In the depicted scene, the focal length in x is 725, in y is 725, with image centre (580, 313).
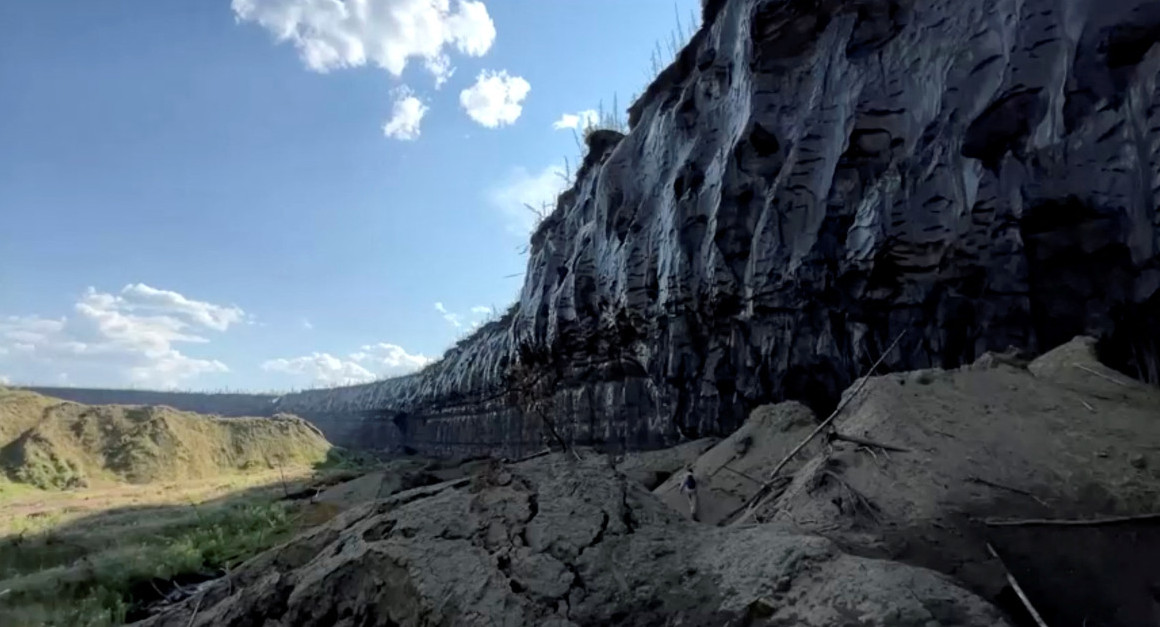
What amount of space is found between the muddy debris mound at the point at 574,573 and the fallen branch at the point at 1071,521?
48.7 inches

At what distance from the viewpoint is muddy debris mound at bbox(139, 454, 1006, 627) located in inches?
111

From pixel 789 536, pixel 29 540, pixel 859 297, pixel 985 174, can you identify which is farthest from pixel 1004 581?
pixel 29 540

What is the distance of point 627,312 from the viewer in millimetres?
16391

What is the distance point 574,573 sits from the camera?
133 inches

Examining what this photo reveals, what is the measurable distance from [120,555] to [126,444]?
86.3ft

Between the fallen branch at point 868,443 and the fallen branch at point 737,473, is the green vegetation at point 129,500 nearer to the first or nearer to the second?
the fallen branch at point 737,473

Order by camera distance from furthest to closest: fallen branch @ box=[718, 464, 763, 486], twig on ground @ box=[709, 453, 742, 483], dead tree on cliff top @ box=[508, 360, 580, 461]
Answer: dead tree on cliff top @ box=[508, 360, 580, 461], twig on ground @ box=[709, 453, 742, 483], fallen branch @ box=[718, 464, 763, 486]

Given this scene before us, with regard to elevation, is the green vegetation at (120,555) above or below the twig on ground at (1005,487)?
below

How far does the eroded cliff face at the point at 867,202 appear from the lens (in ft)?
20.6

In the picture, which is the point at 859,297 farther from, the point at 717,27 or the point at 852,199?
the point at 717,27

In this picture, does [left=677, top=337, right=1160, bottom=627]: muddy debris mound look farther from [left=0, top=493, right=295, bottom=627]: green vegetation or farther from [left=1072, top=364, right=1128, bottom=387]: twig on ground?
[left=0, top=493, right=295, bottom=627]: green vegetation

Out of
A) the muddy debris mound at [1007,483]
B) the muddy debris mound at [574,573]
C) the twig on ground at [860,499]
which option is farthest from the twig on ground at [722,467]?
the muddy debris mound at [574,573]

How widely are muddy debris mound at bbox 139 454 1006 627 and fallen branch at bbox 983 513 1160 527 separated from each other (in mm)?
1237

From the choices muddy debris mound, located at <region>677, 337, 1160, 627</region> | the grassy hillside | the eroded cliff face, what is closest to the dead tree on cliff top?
the eroded cliff face
